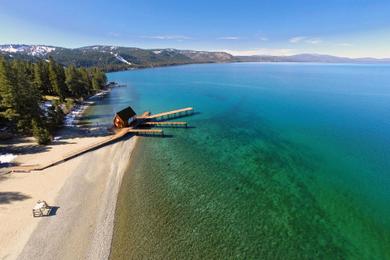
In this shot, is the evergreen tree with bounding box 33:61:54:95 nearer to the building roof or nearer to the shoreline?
the building roof

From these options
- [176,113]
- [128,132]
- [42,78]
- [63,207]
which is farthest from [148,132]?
[42,78]

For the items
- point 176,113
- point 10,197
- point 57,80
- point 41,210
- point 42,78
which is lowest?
point 10,197

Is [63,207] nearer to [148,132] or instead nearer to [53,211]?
[53,211]

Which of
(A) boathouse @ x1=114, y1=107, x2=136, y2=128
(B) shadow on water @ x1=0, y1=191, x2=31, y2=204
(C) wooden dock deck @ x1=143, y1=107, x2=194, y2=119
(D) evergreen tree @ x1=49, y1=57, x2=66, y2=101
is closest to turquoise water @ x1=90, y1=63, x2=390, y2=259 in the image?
(A) boathouse @ x1=114, y1=107, x2=136, y2=128

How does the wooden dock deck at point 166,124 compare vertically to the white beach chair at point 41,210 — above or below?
above

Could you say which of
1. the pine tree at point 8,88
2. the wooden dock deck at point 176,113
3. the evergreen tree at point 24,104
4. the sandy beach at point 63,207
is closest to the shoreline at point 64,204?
the sandy beach at point 63,207

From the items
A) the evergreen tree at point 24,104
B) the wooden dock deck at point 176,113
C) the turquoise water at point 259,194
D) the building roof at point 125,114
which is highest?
the evergreen tree at point 24,104

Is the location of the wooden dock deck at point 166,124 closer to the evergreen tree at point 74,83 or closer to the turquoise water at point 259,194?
the turquoise water at point 259,194

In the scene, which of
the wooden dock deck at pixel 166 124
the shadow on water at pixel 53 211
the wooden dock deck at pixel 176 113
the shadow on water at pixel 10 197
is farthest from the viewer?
the wooden dock deck at pixel 176 113
